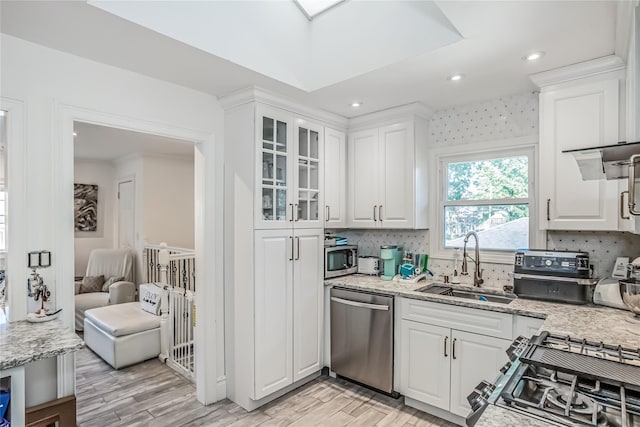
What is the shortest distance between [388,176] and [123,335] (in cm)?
305

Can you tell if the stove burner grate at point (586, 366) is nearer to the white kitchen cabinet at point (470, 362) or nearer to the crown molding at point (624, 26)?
the white kitchen cabinet at point (470, 362)

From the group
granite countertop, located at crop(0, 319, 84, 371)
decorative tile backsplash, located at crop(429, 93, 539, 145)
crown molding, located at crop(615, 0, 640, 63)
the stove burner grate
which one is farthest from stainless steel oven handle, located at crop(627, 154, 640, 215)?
granite countertop, located at crop(0, 319, 84, 371)

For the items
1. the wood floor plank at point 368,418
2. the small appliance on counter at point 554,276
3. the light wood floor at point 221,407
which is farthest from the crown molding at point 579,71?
the wood floor plank at point 368,418

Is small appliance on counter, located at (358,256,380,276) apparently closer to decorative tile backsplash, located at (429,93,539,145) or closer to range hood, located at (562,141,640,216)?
decorative tile backsplash, located at (429,93,539,145)

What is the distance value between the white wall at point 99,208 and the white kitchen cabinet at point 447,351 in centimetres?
549

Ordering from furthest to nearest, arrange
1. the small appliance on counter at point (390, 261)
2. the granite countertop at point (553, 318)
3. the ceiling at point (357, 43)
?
the small appliance on counter at point (390, 261), the ceiling at point (357, 43), the granite countertop at point (553, 318)

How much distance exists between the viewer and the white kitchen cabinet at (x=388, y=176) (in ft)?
10.5

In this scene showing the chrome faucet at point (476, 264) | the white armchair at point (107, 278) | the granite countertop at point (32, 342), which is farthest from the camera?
the white armchair at point (107, 278)

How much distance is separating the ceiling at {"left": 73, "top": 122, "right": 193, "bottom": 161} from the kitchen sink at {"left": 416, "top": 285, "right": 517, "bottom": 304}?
3130 millimetres

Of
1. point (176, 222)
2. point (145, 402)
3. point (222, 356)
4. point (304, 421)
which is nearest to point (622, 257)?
point (304, 421)

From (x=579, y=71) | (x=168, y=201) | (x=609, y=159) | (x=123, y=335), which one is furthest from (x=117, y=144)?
(x=609, y=159)

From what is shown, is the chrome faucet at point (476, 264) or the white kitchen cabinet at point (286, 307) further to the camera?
the chrome faucet at point (476, 264)

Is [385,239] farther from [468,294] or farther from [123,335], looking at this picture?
[123,335]

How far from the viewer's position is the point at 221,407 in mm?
2855
